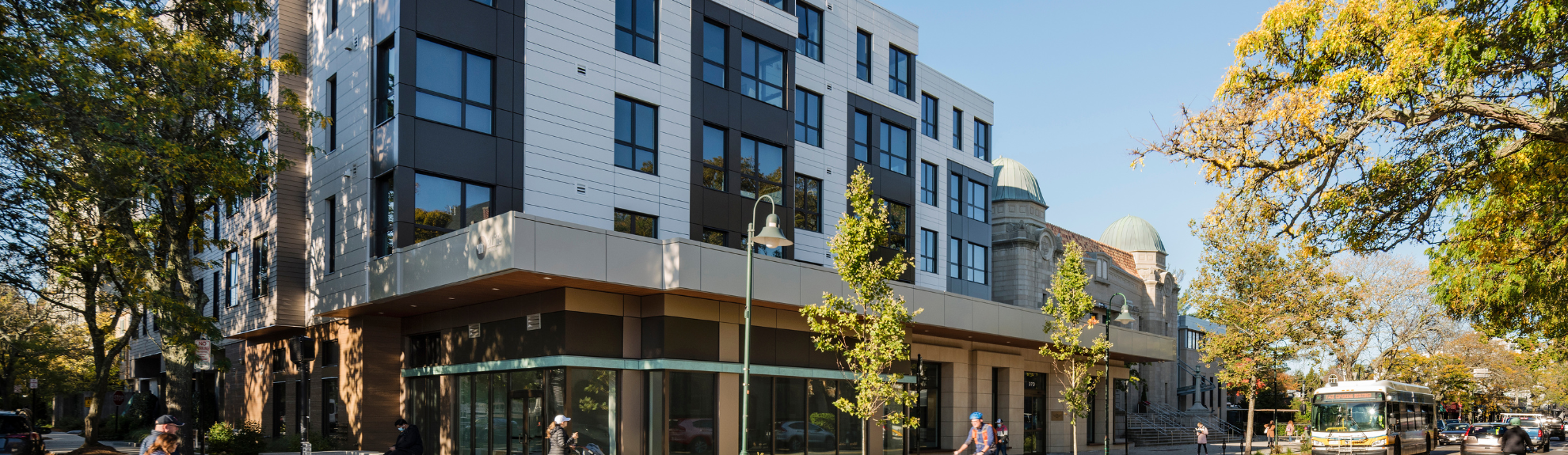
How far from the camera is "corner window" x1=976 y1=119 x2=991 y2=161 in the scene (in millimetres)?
43344

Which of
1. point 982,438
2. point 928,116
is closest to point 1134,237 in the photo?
point 928,116

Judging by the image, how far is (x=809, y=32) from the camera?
32312 millimetres

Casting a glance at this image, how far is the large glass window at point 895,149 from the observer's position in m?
35.1

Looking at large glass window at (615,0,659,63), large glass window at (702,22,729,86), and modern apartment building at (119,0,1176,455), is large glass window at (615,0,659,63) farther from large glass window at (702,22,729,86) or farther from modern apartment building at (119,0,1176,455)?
large glass window at (702,22,729,86)

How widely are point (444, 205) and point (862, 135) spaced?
51.2ft

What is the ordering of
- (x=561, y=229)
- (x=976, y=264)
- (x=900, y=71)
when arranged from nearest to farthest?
(x=561, y=229)
(x=900, y=71)
(x=976, y=264)

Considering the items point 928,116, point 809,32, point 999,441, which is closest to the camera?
point 999,441

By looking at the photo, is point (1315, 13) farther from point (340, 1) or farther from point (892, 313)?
point (340, 1)

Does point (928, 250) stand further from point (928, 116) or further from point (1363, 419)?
point (1363, 419)

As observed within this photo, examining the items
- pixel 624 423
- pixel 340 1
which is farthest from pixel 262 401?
pixel 624 423

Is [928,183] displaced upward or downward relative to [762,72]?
downward

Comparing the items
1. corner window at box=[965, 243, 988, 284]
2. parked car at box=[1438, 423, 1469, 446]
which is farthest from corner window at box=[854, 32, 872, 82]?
parked car at box=[1438, 423, 1469, 446]

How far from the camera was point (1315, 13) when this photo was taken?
11797 mm

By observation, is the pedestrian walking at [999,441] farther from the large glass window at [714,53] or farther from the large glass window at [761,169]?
the large glass window at [714,53]
